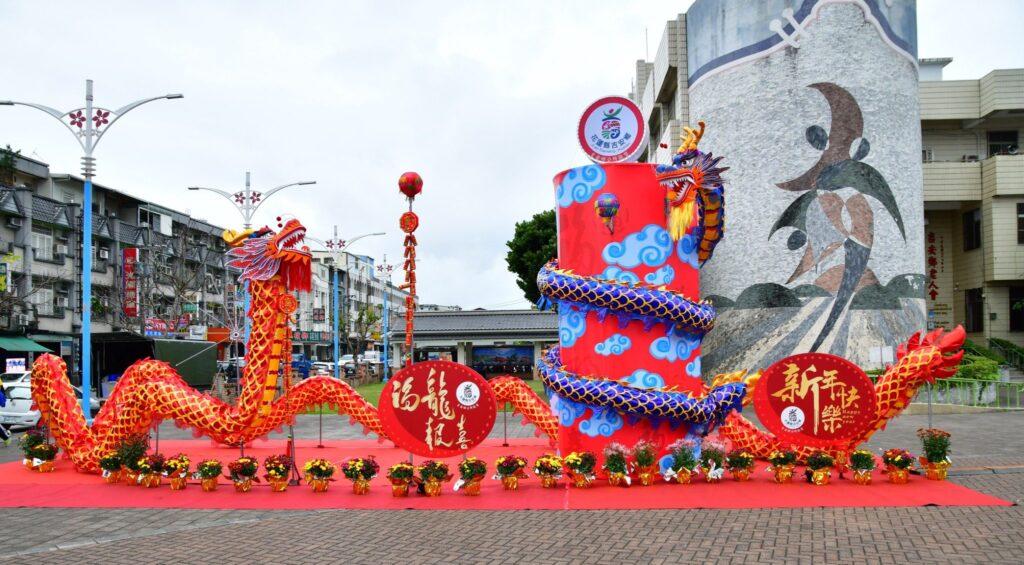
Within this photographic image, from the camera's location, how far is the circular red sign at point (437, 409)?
11148 mm

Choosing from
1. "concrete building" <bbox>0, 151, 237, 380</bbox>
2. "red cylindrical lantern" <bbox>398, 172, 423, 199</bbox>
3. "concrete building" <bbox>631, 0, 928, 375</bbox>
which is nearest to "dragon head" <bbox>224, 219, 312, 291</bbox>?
"red cylindrical lantern" <bbox>398, 172, 423, 199</bbox>

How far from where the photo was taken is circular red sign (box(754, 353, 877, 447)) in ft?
38.9

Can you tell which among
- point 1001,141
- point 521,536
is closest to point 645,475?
point 521,536

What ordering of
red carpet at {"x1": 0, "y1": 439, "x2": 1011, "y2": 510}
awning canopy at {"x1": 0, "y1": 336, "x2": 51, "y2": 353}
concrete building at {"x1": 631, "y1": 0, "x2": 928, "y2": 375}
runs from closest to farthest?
red carpet at {"x1": 0, "y1": 439, "x2": 1011, "y2": 510}
concrete building at {"x1": 631, "y1": 0, "x2": 928, "y2": 375}
awning canopy at {"x1": 0, "y1": 336, "x2": 51, "y2": 353}

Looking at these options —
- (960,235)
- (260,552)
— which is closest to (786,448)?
(260,552)

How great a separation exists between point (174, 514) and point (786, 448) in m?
8.65

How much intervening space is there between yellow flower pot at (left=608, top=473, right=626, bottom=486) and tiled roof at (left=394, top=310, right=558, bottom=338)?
3463cm

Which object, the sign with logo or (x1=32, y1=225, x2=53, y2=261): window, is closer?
(x1=32, y1=225, x2=53, y2=261): window

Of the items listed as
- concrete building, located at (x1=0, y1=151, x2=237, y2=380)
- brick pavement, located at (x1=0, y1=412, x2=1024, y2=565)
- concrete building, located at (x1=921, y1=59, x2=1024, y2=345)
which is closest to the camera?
brick pavement, located at (x1=0, y1=412, x2=1024, y2=565)

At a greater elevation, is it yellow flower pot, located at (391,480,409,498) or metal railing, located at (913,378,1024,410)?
yellow flower pot, located at (391,480,409,498)

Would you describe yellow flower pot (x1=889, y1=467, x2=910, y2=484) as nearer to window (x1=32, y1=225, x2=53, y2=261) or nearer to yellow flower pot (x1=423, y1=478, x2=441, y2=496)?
yellow flower pot (x1=423, y1=478, x2=441, y2=496)

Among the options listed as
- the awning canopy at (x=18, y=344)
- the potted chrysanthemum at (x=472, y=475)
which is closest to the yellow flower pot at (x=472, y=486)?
the potted chrysanthemum at (x=472, y=475)

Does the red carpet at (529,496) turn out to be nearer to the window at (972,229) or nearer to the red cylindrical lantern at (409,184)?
the red cylindrical lantern at (409,184)

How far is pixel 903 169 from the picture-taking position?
85.1ft
